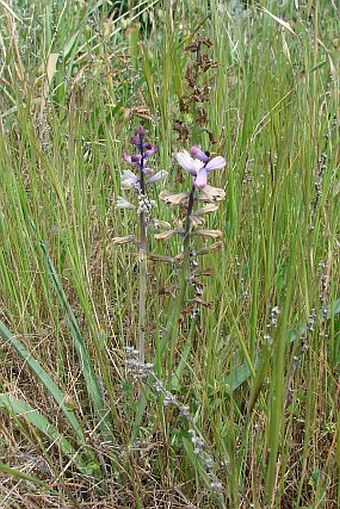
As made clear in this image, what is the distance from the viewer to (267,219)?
104 cm

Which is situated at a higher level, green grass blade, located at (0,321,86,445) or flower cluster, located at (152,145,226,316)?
flower cluster, located at (152,145,226,316)

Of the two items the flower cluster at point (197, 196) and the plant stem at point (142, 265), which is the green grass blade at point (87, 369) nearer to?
the plant stem at point (142, 265)

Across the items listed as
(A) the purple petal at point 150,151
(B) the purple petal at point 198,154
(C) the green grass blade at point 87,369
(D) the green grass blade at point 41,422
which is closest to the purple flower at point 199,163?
(B) the purple petal at point 198,154

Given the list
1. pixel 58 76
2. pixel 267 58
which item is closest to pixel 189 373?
pixel 267 58

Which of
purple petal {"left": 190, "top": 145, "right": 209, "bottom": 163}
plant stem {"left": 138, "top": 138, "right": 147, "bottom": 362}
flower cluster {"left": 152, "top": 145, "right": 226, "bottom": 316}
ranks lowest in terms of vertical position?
plant stem {"left": 138, "top": 138, "right": 147, "bottom": 362}

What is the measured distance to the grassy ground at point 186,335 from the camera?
928 mm

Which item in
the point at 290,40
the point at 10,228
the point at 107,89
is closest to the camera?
the point at 10,228

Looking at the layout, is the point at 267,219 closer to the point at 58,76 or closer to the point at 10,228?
the point at 10,228

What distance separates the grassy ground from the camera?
93 centimetres

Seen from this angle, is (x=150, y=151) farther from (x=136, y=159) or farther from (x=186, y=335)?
(x=186, y=335)

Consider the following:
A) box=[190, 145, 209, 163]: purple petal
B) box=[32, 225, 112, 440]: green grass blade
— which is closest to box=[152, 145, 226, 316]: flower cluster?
box=[190, 145, 209, 163]: purple petal

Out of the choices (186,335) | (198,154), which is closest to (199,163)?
(198,154)

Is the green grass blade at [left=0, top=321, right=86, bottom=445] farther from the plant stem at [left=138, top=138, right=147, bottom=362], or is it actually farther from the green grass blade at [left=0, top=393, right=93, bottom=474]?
the plant stem at [left=138, top=138, right=147, bottom=362]

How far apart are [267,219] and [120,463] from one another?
41 cm
